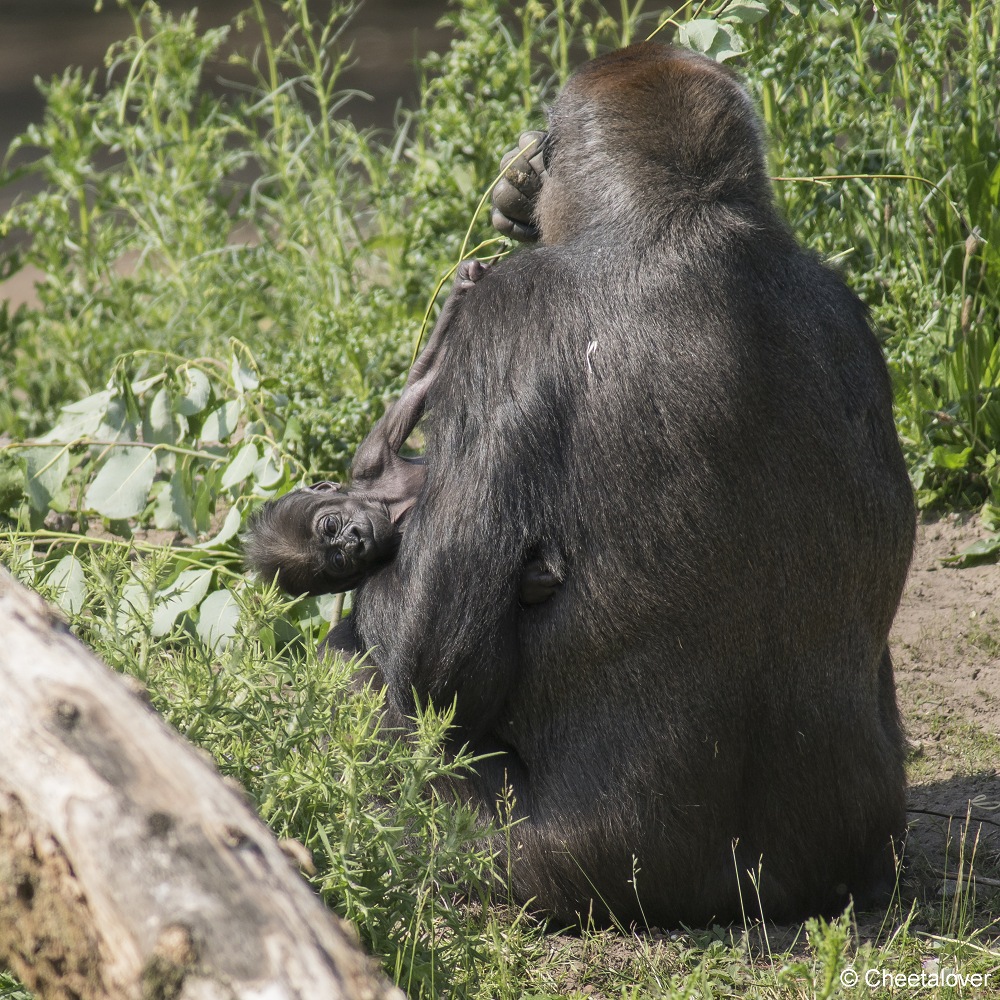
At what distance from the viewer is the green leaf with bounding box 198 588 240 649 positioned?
3.53 metres

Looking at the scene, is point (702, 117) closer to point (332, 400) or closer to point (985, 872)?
point (985, 872)

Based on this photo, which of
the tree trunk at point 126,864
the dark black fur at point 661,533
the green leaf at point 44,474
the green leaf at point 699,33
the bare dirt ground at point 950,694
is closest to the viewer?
the tree trunk at point 126,864

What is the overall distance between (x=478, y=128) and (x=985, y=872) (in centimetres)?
347

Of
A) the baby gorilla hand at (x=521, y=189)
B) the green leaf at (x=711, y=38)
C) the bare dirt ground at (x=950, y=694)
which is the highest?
the green leaf at (x=711, y=38)

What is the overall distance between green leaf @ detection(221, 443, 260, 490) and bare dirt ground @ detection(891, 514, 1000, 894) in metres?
2.13

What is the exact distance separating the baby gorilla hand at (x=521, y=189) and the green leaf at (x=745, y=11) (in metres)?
1.00

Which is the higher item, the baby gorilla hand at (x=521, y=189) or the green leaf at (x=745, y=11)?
the green leaf at (x=745, y=11)

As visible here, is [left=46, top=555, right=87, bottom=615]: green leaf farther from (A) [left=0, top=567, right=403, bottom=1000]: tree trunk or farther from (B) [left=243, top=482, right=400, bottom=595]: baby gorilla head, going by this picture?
(A) [left=0, top=567, right=403, bottom=1000]: tree trunk

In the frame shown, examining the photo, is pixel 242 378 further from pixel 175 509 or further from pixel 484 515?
pixel 484 515

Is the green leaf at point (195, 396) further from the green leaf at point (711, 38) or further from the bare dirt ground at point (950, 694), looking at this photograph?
the bare dirt ground at point (950, 694)

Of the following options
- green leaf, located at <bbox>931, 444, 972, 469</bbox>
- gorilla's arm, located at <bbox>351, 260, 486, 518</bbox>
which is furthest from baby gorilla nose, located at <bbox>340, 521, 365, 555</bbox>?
green leaf, located at <bbox>931, 444, 972, 469</bbox>

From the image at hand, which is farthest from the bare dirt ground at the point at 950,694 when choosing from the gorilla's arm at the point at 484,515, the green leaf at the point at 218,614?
the green leaf at the point at 218,614

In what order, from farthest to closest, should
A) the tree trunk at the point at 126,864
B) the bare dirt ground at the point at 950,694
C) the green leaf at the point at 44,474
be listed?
1. the green leaf at the point at 44,474
2. the bare dirt ground at the point at 950,694
3. the tree trunk at the point at 126,864

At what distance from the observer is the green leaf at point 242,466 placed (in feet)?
13.2
